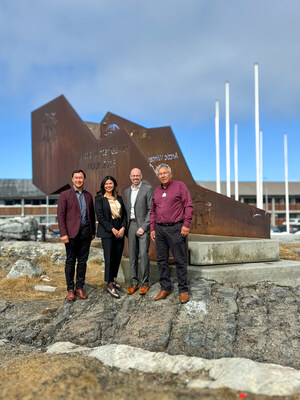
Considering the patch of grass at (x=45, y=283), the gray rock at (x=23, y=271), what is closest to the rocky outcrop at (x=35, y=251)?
the patch of grass at (x=45, y=283)

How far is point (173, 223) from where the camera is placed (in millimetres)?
4277

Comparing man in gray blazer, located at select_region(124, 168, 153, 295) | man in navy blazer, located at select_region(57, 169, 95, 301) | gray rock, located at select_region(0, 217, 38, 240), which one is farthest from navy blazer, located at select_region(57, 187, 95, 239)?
gray rock, located at select_region(0, 217, 38, 240)

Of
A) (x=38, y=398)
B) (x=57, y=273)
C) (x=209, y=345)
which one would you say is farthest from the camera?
(x=57, y=273)

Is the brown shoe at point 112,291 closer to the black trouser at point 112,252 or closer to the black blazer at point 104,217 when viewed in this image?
the black trouser at point 112,252

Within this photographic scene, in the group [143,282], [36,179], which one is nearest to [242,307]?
[143,282]

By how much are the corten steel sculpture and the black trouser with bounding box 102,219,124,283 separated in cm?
103

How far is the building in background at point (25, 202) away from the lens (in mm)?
36125

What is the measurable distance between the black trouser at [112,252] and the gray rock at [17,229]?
23.6 feet

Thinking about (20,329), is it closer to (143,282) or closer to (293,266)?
(143,282)

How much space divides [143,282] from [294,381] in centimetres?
238

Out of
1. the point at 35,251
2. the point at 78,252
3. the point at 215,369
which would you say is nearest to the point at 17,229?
the point at 35,251

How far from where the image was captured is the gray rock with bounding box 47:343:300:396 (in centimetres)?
247

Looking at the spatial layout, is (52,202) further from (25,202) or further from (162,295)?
(162,295)

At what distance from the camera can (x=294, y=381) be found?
8.32ft
